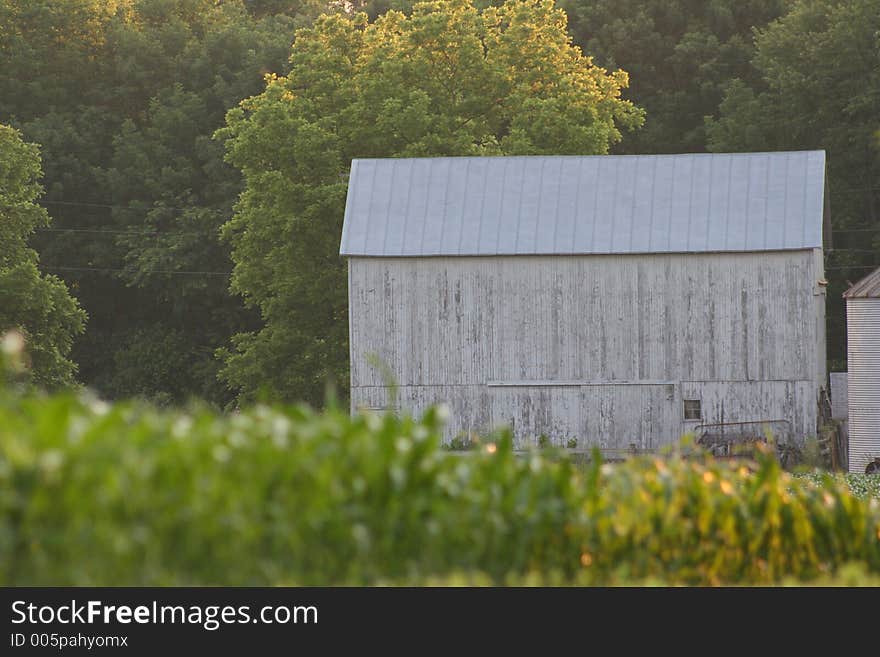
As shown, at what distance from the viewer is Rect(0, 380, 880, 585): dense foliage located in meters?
5.02

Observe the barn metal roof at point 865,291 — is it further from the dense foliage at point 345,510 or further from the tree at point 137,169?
the tree at point 137,169

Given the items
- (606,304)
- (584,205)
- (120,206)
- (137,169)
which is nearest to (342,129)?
(584,205)

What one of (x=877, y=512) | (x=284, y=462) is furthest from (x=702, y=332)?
(x=284, y=462)

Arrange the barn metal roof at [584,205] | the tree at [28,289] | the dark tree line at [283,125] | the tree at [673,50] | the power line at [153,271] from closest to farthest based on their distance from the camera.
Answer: the barn metal roof at [584,205]
the tree at [28,289]
the dark tree line at [283,125]
the power line at [153,271]
the tree at [673,50]

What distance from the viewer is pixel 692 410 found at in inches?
1299

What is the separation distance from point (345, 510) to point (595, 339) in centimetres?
2813

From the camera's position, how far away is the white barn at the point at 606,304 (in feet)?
108

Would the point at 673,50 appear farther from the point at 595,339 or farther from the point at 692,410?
the point at 692,410

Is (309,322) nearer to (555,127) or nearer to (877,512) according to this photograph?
(555,127)

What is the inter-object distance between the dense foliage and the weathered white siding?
25.7 meters

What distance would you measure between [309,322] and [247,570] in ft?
124

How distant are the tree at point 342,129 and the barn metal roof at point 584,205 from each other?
6.67 meters

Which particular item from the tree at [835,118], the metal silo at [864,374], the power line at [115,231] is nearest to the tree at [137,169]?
the power line at [115,231]
